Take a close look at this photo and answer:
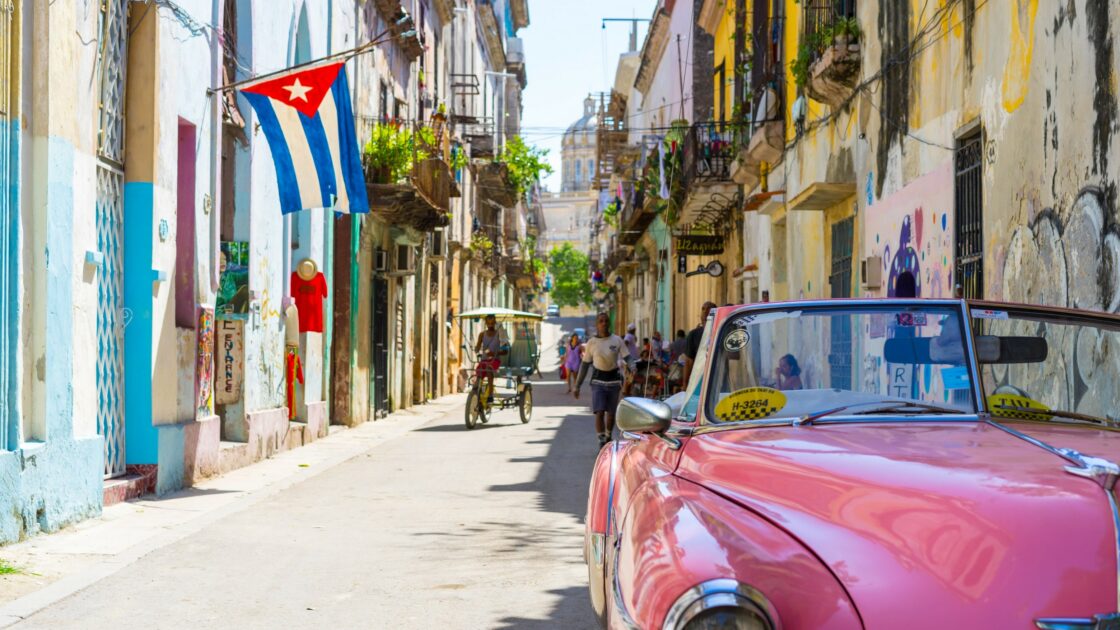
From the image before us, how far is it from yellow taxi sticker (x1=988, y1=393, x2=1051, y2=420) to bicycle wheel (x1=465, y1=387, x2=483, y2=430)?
17.4 meters

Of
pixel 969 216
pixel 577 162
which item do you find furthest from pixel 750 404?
pixel 577 162

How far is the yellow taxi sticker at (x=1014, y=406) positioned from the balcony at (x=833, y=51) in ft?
33.7

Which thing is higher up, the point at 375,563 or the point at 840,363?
the point at 840,363

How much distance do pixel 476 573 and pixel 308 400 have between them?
38.0 ft

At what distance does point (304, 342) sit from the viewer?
18.6 m

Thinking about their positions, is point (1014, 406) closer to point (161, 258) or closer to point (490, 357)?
point (161, 258)

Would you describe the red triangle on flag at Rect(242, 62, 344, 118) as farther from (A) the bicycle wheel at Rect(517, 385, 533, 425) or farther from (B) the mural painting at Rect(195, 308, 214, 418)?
(A) the bicycle wheel at Rect(517, 385, 533, 425)

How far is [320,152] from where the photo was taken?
1358cm

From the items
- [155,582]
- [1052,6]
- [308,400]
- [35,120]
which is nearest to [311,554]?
[155,582]

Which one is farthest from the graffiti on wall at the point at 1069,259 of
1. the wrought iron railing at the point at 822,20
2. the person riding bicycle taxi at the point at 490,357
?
the person riding bicycle taxi at the point at 490,357

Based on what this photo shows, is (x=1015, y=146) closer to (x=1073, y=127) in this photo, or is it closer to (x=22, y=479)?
(x=1073, y=127)

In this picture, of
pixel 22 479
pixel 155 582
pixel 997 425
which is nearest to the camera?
pixel 997 425

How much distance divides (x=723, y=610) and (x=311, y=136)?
11.2 m

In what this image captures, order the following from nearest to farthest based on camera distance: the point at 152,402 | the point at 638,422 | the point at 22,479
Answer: the point at 638,422
the point at 22,479
the point at 152,402
